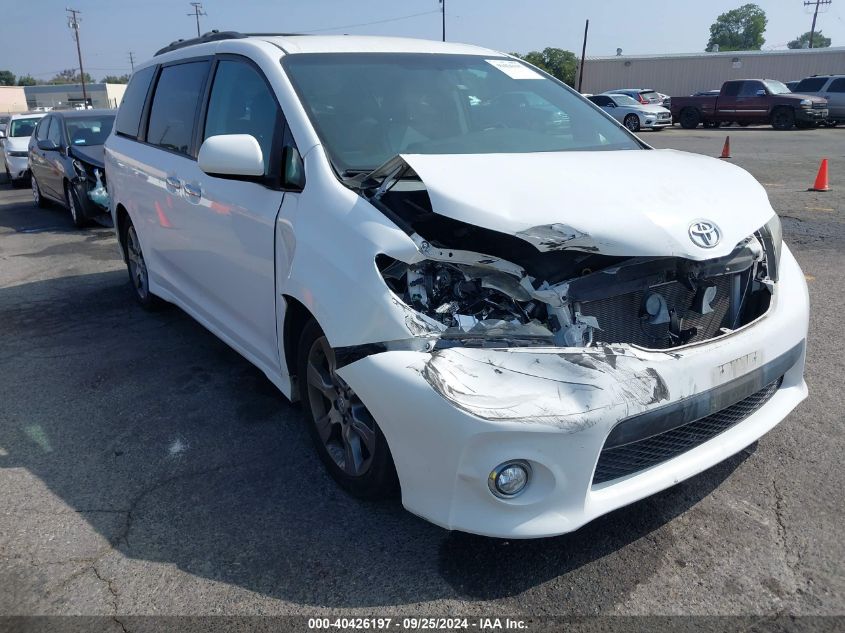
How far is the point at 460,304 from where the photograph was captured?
2572 mm

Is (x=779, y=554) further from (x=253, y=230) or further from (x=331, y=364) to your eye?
(x=253, y=230)

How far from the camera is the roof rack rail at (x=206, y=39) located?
4.18 metres

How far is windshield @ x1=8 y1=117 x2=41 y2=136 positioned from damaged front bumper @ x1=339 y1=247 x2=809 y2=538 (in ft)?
58.2

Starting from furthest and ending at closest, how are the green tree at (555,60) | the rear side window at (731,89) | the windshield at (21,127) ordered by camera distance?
the green tree at (555,60) < the rear side window at (731,89) < the windshield at (21,127)

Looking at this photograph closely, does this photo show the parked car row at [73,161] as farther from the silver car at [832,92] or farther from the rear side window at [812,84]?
the rear side window at [812,84]

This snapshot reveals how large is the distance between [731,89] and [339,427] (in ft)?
99.8

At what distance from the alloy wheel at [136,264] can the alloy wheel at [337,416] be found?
297cm

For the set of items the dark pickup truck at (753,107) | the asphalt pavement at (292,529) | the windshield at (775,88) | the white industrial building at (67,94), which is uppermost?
the windshield at (775,88)

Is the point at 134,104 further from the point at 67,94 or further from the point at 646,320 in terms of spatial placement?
the point at 67,94

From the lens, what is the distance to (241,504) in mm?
3066

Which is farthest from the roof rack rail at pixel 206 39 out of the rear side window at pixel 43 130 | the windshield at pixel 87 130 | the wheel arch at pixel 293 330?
the rear side window at pixel 43 130

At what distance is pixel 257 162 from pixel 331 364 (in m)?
Answer: 0.97

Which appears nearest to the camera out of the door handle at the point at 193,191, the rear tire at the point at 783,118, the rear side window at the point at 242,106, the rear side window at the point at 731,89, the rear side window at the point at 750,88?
the rear side window at the point at 242,106

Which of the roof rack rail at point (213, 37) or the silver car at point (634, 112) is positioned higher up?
the roof rack rail at point (213, 37)
